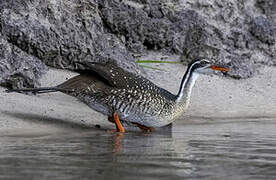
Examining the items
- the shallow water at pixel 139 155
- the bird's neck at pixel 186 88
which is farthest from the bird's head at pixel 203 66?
the shallow water at pixel 139 155

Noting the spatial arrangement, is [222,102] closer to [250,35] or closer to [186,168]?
[250,35]

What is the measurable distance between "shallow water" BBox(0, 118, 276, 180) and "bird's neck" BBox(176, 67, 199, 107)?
84 cm

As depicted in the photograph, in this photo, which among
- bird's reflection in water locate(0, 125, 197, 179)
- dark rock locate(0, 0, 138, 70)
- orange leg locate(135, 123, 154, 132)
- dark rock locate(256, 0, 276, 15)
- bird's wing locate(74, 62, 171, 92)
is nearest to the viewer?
bird's reflection in water locate(0, 125, 197, 179)

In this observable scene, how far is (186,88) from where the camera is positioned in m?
7.98

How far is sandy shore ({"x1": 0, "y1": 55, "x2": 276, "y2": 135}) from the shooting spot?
6781 mm

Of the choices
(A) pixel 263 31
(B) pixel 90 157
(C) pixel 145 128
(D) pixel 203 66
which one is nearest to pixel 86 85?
(C) pixel 145 128

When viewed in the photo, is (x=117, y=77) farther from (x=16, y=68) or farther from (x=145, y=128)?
(x=16, y=68)

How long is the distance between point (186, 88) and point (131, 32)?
3.49 m

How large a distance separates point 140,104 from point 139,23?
13.7 feet

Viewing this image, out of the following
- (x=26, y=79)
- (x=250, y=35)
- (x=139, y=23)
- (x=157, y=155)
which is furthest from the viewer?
(x=250, y=35)

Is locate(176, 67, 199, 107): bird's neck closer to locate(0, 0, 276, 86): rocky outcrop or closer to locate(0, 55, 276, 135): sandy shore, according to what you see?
locate(0, 55, 276, 135): sandy shore

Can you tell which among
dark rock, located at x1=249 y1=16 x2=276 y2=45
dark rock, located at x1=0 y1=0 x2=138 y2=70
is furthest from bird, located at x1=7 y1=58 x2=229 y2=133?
dark rock, located at x1=249 y1=16 x2=276 y2=45

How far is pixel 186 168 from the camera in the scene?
3.99 metres

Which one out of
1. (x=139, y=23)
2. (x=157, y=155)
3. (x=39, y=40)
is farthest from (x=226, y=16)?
(x=157, y=155)
